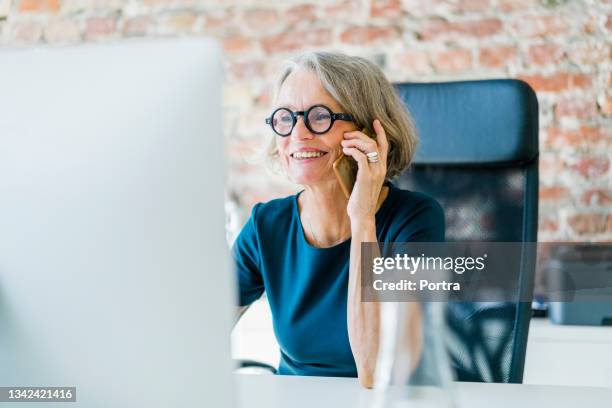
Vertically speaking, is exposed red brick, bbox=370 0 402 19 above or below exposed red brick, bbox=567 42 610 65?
above

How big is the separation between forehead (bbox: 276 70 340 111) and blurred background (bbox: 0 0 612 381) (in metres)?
0.58

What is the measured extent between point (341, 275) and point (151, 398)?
2.42 feet

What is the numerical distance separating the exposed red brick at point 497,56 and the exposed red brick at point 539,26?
6 cm

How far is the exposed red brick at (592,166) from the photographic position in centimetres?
205

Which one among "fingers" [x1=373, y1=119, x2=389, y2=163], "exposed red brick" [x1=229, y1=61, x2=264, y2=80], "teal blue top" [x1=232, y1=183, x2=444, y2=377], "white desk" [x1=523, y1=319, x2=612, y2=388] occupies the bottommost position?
"white desk" [x1=523, y1=319, x2=612, y2=388]

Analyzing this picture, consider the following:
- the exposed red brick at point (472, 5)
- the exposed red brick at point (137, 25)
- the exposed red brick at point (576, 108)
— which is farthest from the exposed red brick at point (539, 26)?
the exposed red brick at point (137, 25)

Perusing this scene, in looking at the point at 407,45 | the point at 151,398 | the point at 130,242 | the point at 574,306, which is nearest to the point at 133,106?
the point at 130,242

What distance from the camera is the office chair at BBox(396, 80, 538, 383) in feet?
4.70

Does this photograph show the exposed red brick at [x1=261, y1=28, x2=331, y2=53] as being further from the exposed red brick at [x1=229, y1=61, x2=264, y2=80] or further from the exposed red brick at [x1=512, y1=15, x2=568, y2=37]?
the exposed red brick at [x1=512, y1=15, x2=568, y2=37]

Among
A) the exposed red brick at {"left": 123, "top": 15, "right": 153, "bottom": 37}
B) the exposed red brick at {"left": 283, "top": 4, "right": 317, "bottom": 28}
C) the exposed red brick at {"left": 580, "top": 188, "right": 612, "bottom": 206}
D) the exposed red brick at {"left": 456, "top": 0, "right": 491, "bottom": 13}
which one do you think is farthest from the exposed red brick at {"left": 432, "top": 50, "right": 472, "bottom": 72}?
the exposed red brick at {"left": 123, "top": 15, "right": 153, "bottom": 37}

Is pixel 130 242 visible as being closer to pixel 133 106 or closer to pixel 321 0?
pixel 133 106

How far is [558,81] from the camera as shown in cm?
206

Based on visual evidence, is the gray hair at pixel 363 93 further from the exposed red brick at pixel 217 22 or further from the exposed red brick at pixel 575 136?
the exposed red brick at pixel 217 22

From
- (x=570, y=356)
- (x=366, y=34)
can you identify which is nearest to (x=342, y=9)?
(x=366, y=34)
